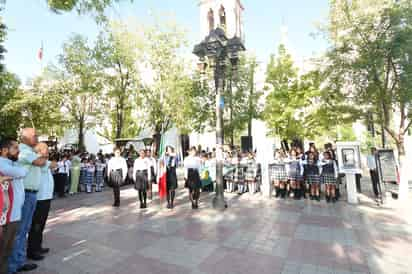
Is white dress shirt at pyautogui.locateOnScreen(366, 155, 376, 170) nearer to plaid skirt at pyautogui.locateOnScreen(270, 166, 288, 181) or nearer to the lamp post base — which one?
plaid skirt at pyautogui.locateOnScreen(270, 166, 288, 181)

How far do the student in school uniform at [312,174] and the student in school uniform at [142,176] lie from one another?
5.21 metres

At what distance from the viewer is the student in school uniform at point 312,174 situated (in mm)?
7402

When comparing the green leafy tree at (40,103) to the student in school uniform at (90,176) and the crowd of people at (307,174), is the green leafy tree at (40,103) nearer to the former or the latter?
the student in school uniform at (90,176)

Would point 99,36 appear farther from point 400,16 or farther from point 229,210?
point 400,16

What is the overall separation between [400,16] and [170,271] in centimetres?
825

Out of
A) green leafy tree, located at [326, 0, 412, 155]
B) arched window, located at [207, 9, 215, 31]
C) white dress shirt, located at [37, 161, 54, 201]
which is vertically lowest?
white dress shirt, located at [37, 161, 54, 201]

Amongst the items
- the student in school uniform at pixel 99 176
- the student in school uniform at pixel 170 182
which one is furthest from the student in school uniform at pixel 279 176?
the student in school uniform at pixel 99 176

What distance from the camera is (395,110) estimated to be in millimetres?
7305

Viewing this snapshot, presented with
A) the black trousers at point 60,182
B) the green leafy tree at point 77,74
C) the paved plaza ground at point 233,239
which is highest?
the green leafy tree at point 77,74

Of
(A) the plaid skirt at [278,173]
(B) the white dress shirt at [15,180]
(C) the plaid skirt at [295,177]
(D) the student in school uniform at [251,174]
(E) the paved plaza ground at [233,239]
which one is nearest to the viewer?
(B) the white dress shirt at [15,180]

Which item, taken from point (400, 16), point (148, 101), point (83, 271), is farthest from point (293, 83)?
point (83, 271)

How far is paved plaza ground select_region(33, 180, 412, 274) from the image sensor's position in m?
3.28

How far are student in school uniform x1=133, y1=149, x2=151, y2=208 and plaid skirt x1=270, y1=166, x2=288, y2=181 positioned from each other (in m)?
4.46

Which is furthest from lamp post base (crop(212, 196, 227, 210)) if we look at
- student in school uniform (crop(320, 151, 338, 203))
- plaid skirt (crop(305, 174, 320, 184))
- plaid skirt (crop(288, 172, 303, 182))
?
student in school uniform (crop(320, 151, 338, 203))
